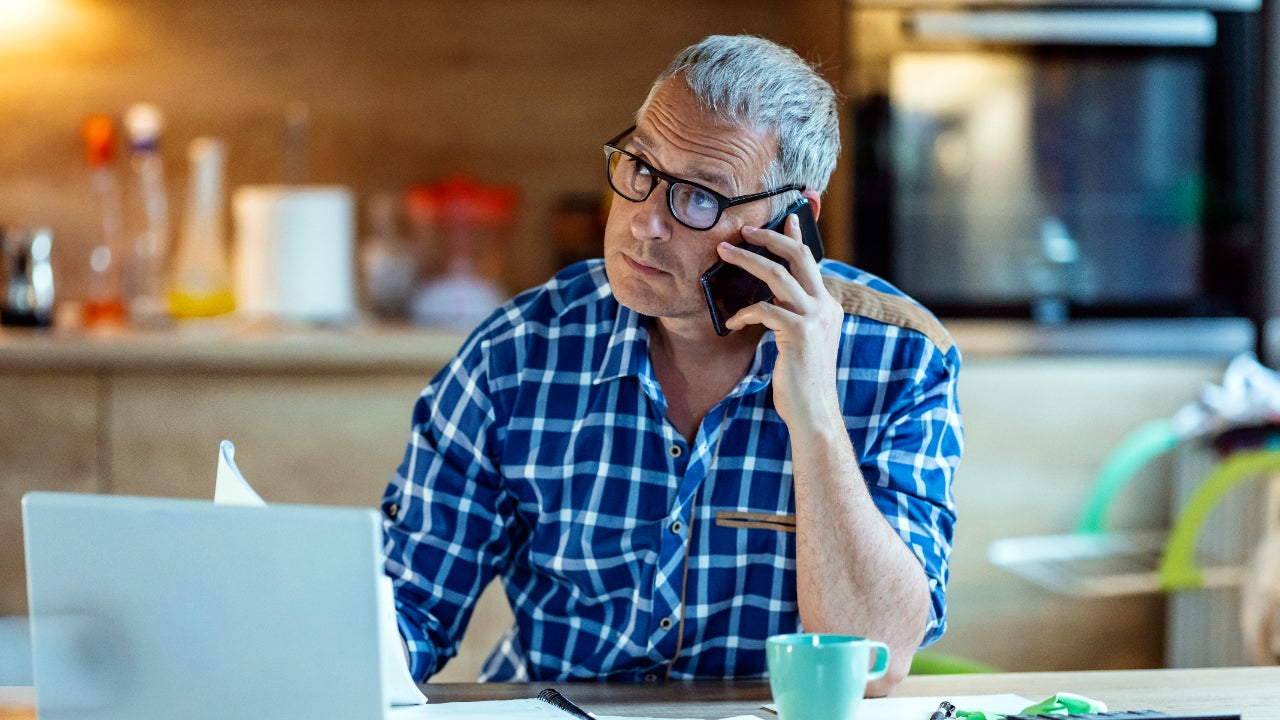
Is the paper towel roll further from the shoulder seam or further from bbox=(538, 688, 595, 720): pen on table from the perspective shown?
bbox=(538, 688, 595, 720): pen on table

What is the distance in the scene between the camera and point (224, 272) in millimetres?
2561

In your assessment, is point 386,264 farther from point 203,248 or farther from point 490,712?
point 490,712

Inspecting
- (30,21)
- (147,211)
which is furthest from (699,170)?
(30,21)

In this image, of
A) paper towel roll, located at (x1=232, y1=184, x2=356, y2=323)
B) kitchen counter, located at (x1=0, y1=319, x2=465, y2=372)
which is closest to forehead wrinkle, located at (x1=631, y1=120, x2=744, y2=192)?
kitchen counter, located at (x1=0, y1=319, x2=465, y2=372)

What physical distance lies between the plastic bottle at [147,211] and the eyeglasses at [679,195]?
1.53 metres

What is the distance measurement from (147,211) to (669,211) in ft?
5.88

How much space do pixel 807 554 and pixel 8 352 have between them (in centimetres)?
160

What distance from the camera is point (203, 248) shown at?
2.53m

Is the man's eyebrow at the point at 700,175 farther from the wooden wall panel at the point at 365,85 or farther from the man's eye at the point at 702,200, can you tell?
the wooden wall panel at the point at 365,85

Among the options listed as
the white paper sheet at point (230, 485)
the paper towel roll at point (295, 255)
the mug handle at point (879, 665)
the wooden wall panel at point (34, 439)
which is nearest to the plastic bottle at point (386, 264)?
the paper towel roll at point (295, 255)

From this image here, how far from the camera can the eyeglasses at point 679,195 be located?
3.83 feet

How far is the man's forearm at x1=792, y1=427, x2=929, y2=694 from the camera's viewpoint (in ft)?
3.53

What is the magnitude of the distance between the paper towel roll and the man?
1.24m

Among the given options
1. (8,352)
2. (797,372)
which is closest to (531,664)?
(797,372)
